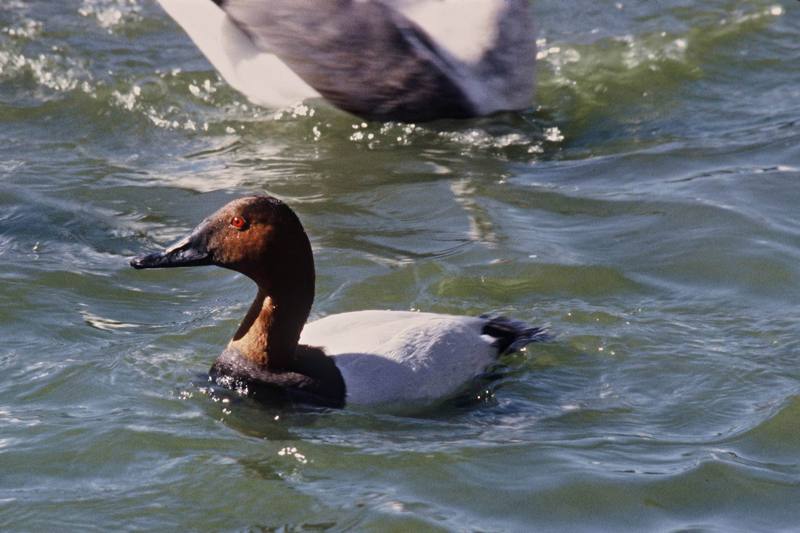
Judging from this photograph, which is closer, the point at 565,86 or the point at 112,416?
the point at 112,416

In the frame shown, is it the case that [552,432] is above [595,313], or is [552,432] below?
below

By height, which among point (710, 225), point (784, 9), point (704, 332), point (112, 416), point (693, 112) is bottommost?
point (112, 416)

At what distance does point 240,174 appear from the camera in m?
8.38

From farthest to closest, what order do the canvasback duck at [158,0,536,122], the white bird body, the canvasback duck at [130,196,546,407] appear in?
the white bird body, the canvasback duck at [158,0,536,122], the canvasback duck at [130,196,546,407]

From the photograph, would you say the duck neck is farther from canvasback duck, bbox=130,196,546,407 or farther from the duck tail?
the duck tail

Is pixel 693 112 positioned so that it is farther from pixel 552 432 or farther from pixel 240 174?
Answer: pixel 552 432

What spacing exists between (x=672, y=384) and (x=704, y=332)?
0.53 metres

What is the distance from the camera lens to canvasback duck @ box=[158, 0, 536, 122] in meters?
8.53

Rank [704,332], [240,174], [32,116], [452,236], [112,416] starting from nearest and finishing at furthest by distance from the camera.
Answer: [112,416] < [704,332] < [452,236] < [240,174] < [32,116]

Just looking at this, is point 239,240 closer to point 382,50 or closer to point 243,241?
point 243,241

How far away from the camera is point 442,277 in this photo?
6922 mm

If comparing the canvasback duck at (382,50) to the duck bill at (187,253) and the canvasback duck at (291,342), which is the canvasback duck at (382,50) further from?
the duck bill at (187,253)

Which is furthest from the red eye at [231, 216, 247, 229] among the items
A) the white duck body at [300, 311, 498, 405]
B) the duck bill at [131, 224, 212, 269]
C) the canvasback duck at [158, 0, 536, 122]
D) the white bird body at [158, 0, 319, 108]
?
the white bird body at [158, 0, 319, 108]

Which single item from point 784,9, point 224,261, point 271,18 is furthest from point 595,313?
point 784,9
